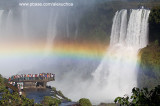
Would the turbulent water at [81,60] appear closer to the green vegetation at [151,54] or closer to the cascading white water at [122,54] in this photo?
the cascading white water at [122,54]

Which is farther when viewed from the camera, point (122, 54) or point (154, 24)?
point (122, 54)

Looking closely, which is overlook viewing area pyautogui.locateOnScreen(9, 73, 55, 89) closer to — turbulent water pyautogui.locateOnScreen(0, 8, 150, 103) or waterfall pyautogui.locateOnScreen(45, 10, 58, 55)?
turbulent water pyautogui.locateOnScreen(0, 8, 150, 103)

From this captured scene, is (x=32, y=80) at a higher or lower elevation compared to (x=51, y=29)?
lower

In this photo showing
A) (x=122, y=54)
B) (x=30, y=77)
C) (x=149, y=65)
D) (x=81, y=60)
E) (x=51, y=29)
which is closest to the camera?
(x=30, y=77)

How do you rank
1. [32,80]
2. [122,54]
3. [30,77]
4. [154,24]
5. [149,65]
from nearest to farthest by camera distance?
[32,80] → [30,77] → [149,65] → [154,24] → [122,54]

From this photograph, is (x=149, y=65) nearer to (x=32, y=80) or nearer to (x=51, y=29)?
(x=32, y=80)

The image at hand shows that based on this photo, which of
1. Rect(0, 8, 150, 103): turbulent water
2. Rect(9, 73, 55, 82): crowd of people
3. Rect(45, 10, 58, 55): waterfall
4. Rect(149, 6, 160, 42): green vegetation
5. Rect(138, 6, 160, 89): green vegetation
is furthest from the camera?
Rect(45, 10, 58, 55): waterfall

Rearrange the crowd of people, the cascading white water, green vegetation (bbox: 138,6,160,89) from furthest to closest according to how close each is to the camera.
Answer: the cascading white water
green vegetation (bbox: 138,6,160,89)
the crowd of people

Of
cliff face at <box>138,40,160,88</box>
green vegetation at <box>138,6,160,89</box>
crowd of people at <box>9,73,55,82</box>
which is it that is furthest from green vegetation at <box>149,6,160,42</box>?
crowd of people at <box>9,73,55,82</box>

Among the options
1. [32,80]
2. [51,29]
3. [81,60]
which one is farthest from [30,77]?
[51,29]

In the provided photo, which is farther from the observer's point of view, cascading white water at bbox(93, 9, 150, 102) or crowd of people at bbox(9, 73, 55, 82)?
cascading white water at bbox(93, 9, 150, 102)

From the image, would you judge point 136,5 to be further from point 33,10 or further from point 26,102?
point 26,102
